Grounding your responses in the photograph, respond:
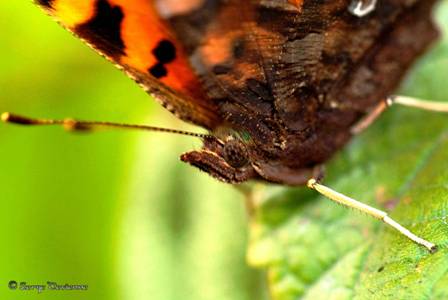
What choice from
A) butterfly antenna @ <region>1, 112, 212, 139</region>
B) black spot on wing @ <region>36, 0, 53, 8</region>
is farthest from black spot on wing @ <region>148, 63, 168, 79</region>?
black spot on wing @ <region>36, 0, 53, 8</region>

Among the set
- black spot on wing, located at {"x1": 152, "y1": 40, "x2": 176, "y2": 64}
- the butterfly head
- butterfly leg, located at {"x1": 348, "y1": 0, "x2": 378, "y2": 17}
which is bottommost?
the butterfly head

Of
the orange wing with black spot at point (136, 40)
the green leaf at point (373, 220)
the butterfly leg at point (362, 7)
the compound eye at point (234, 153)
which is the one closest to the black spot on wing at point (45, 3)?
the orange wing with black spot at point (136, 40)

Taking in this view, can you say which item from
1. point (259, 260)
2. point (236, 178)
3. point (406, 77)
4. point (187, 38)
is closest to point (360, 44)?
point (406, 77)

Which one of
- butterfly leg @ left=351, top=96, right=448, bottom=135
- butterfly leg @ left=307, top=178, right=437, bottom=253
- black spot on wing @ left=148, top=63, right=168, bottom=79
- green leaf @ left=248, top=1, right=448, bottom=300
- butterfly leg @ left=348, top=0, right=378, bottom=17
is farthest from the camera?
butterfly leg @ left=351, top=96, right=448, bottom=135

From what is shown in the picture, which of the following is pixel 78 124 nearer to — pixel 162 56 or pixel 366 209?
pixel 162 56

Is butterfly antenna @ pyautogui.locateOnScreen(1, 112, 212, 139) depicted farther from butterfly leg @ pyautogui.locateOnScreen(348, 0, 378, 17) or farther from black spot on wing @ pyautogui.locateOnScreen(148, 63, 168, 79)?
butterfly leg @ pyautogui.locateOnScreen(348, 0, 378, 17)

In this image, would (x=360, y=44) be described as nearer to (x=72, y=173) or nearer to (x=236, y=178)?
(x=236, y=178)

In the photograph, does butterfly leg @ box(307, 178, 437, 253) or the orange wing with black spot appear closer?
the orange wing with black spot
